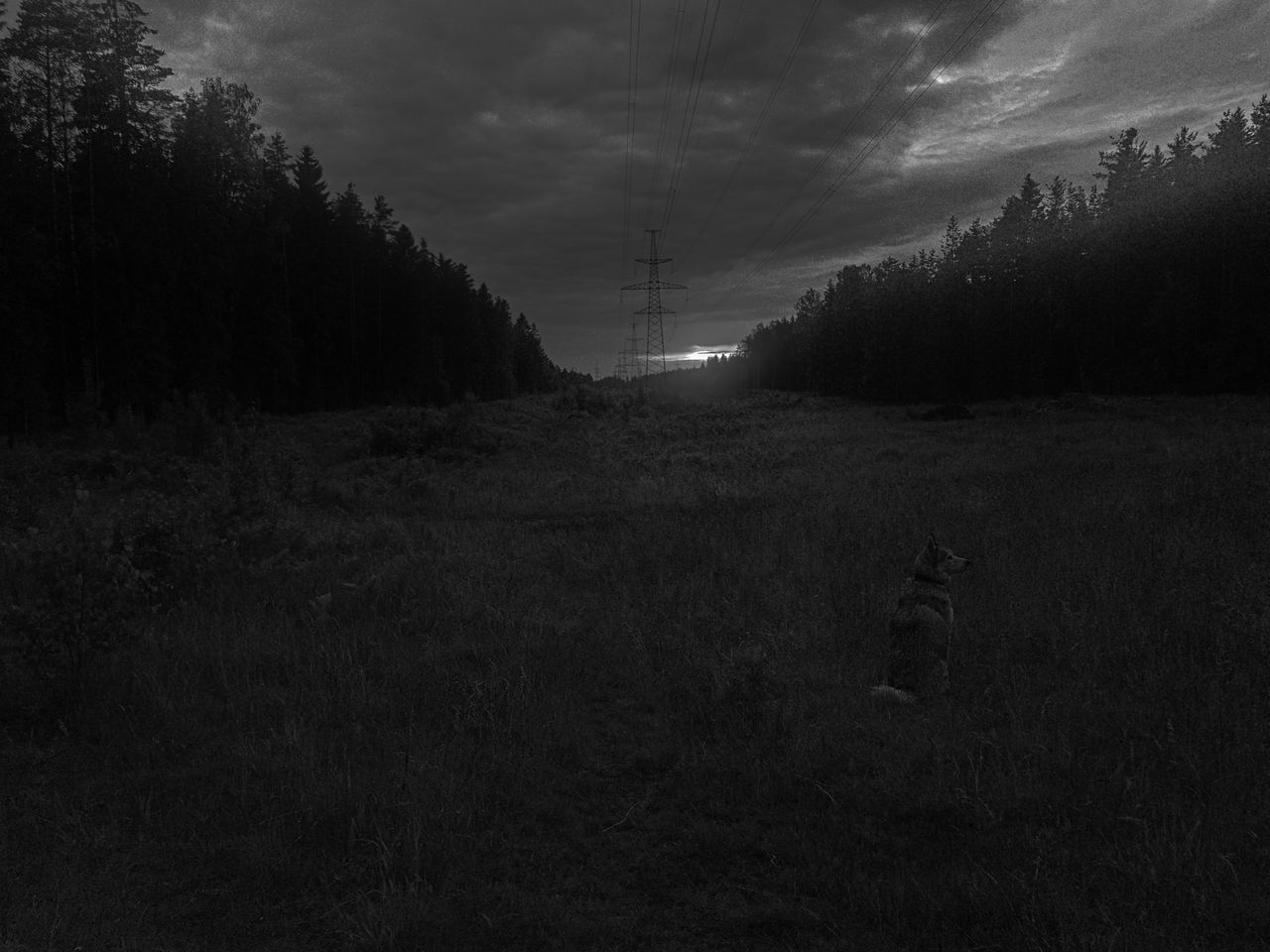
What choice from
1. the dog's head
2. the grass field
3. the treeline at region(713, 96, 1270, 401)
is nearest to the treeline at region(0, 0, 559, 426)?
the grass field

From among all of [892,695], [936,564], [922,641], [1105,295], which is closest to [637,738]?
[892,695]

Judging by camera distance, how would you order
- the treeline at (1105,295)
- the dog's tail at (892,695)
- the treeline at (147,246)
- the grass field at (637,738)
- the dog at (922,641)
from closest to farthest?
the grass field at (637,738) < the dog's tail at (892,695) < the dog at (922,641) < the treeline at (147,246) < the treeline at (1105,295)

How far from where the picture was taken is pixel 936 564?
624 centimetres

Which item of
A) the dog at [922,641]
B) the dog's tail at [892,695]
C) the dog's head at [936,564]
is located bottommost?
the dog's tail at [892,695]

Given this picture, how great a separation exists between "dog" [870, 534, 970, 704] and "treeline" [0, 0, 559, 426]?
28236mm

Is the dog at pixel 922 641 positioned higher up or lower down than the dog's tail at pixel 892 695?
higher up

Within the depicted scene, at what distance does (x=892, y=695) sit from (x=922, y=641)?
19.8 inches

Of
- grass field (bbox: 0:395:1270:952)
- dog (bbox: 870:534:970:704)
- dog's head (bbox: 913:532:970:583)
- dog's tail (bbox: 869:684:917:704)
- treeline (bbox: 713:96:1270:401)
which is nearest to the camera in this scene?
grass field (bbox: 0:395:1270:952)

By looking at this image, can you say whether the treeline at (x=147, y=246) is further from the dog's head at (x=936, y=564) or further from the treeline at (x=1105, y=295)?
the treeline at (x=1105, y=295)

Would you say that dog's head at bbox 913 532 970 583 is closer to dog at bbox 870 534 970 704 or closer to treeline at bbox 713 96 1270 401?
dog at bbox 870 534 970 704

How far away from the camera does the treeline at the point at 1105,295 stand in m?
40.1

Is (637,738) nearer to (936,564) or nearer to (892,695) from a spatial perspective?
(892,695)

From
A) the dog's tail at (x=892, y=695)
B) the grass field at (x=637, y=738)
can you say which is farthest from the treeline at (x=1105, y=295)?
the dog's tail at (x=892, y=695)

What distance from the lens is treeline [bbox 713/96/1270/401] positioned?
132 ft
